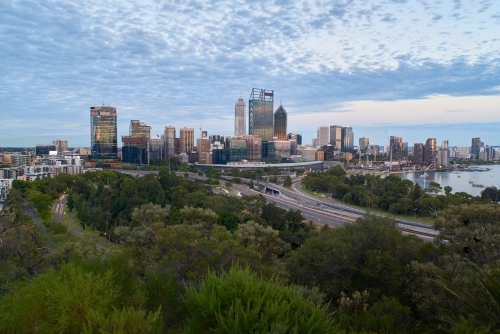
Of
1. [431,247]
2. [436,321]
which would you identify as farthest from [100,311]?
[431,247]

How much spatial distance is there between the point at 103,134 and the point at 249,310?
68767mm

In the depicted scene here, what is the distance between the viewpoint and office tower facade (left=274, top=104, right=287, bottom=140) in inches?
3684

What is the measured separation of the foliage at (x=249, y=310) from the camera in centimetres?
358

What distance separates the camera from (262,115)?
8894cm

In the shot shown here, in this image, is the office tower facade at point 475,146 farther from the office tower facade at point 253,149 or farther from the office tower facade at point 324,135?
the office tower facade at point 253,149

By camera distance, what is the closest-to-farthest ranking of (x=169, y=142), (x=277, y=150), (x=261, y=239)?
(x=261, y=239) → (x=169, y=142) → (x=277, y=150)

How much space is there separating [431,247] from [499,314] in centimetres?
436

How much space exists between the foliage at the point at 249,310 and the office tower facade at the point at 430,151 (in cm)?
8719

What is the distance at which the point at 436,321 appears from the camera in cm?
655

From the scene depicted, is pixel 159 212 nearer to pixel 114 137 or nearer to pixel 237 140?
pixel 237 140

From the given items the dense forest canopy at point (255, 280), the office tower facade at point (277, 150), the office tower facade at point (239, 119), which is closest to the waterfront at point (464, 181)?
the office tower facade at point (277, 150)

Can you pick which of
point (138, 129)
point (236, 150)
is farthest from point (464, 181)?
point (138, 129)

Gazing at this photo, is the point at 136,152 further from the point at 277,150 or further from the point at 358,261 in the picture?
the point at 358,261

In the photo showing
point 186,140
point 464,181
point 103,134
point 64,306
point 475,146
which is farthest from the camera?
point 475,146
